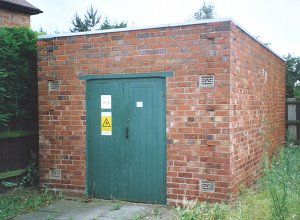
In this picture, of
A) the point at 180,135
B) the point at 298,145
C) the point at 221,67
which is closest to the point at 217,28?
the point at 221,67

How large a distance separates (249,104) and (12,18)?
10065 millimetres

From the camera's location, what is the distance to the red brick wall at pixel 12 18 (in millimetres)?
12820

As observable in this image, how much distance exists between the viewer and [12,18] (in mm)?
13375

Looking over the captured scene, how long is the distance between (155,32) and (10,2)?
862 cm

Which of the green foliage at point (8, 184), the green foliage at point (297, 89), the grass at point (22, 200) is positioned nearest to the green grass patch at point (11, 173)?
the green foliage at point (8, 184)

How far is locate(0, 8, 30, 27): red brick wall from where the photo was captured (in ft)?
42.1

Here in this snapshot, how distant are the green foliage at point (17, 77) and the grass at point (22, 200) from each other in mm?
1309

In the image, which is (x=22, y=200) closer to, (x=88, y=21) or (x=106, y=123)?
(x=106, y=123)

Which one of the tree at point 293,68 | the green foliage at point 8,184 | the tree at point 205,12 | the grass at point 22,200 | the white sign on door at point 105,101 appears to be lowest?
the grass at point 22,200

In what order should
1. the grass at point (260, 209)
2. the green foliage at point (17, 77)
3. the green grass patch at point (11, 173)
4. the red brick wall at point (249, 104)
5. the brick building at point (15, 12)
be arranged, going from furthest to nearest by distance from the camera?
the brick building at point (15, 12) < the green grass patch at point (11, 173) < the green foliage at point (17, 77) < the red brick wall at point (249, 104) < the grass at point (260, 209)

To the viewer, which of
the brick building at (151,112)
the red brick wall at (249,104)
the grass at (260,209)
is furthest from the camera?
the red brick wall at (249,104)

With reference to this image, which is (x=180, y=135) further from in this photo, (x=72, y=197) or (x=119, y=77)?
(x=72, y=197)

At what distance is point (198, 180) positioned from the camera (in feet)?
19.6

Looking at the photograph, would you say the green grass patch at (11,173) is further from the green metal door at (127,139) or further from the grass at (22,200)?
the green metal door at (127,139)
